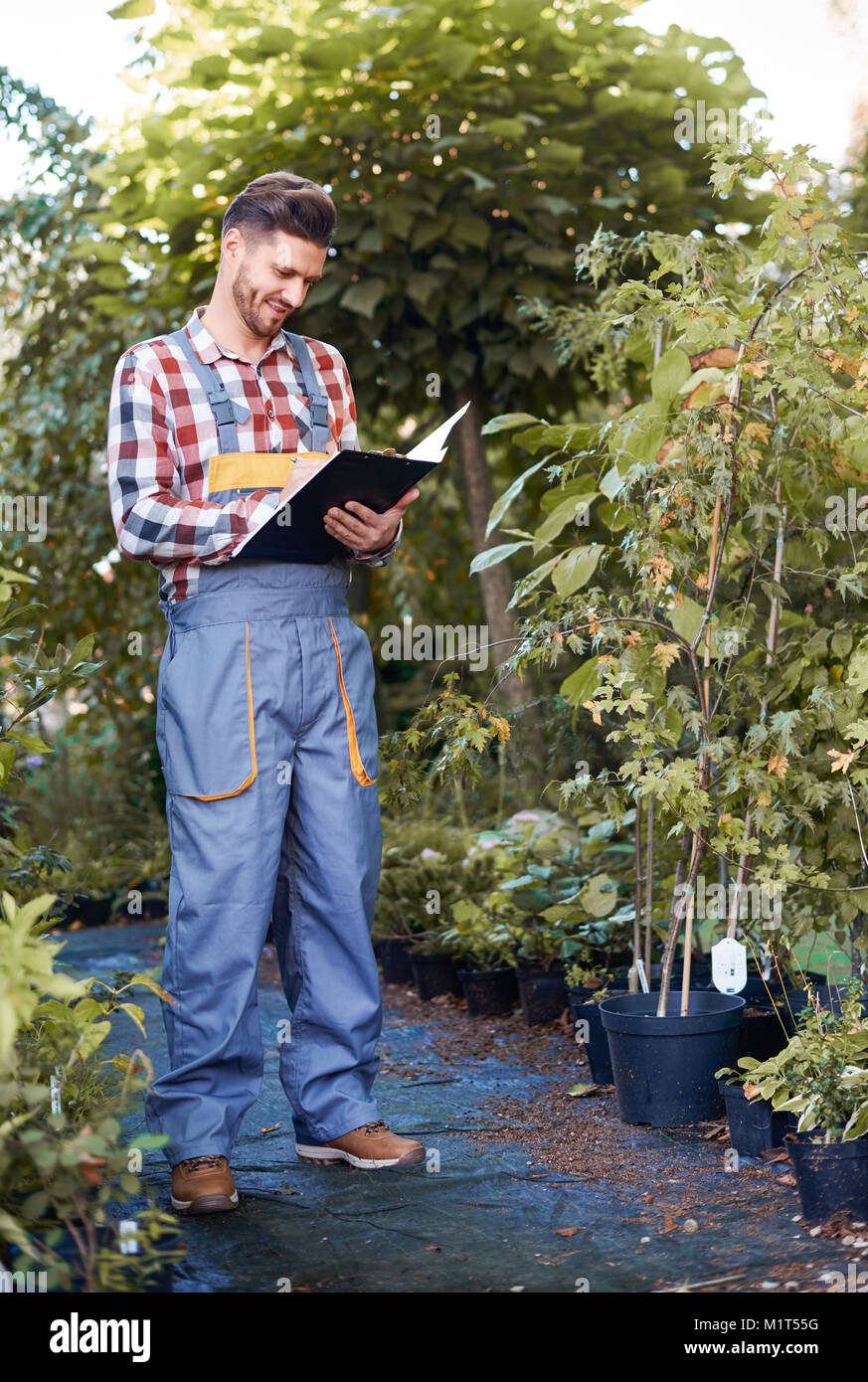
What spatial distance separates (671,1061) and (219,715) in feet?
3.28

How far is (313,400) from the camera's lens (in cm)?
228

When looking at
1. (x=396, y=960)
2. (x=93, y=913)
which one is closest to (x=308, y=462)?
(x=396, y=960)

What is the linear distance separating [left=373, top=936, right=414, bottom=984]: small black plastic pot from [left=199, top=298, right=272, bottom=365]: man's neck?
2.04m

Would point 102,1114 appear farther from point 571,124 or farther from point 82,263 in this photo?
point 82,263

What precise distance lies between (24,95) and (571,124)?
3122 millimetres

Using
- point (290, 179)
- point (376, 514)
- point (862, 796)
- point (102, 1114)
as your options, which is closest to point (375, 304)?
point (290, 179)

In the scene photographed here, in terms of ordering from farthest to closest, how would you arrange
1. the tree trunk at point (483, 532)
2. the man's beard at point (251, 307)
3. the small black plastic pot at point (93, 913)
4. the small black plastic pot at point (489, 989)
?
the small black plastic pot at point (93, 913) < the tree trunk at point (483, 532) < the small black plastic pot at point (489, 989) < the man's beard at point (251, 307)

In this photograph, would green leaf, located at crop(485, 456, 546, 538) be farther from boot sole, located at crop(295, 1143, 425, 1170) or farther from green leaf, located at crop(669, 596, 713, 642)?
boot sole, located at crop(295, 1143, 425, 1170)

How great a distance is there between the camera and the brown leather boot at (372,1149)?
220 cm

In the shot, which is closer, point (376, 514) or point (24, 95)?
point (376, 514)

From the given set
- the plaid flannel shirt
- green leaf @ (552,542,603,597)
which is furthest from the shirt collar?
green leaf @ (552,542,603,597)

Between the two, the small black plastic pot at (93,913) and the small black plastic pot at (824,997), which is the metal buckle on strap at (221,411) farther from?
the small black plastic pot at (93,913)

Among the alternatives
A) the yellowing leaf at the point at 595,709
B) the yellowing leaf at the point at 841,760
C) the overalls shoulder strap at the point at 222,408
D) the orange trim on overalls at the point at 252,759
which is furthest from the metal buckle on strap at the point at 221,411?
the yellowing leaf at the point at 841,760
